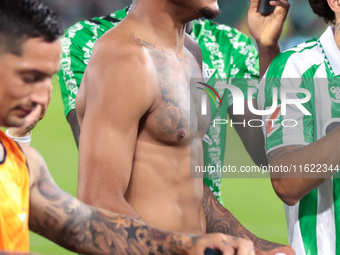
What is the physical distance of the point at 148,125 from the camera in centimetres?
132

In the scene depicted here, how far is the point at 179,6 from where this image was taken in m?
1.47

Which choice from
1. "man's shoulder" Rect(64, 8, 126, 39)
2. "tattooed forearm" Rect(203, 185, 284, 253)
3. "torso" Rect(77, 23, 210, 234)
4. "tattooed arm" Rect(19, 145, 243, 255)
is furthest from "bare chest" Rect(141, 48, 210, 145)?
"man's shoulder" Rect(64, 8, 126, 39)

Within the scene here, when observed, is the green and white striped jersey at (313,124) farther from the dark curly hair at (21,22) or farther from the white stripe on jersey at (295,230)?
the dark curly hair at (21,22)

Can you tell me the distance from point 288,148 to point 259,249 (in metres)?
0.36

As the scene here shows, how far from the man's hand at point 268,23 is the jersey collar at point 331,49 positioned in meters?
0.31

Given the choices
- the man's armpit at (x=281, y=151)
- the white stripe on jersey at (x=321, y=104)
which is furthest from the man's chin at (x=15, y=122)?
the white stripe on jersey at (x=321, y=104)

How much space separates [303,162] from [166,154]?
0.44 metres

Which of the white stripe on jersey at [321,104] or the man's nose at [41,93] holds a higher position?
the white stripe on jersey at [321,104]

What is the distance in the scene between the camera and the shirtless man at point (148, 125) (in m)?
1.20

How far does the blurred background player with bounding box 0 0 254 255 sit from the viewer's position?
835mm

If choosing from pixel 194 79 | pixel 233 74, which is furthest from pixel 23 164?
pixel 233 74

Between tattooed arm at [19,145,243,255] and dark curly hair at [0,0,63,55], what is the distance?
23 centimetres

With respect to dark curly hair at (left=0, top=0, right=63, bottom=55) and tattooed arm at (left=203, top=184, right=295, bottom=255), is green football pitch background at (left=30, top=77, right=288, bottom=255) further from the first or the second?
dark curly hair at (left=0, top=0, right=63, bottom=55)

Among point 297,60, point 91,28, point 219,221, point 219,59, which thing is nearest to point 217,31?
point 219,59
